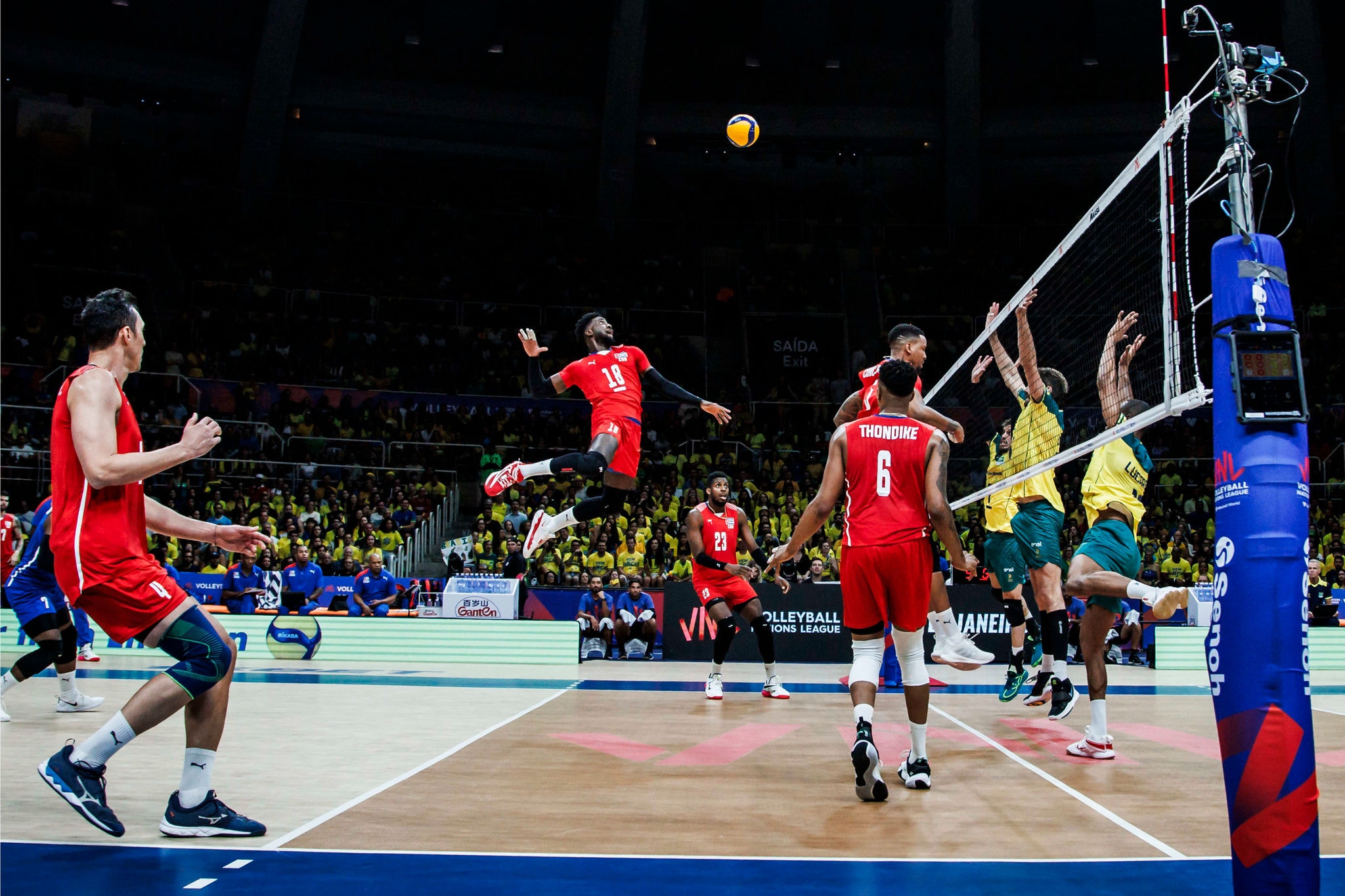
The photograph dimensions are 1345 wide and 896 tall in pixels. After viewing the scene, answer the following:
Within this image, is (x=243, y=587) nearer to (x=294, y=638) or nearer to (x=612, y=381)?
(x=294, y=638)

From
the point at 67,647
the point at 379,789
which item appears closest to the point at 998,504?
the point at 379,789

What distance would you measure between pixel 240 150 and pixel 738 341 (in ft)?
49.6

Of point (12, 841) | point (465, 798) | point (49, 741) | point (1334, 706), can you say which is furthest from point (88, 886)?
point (1334, 706)

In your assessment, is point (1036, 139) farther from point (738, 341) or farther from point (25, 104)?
point (25, 104)

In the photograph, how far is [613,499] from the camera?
9.04 m

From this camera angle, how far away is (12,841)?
13.4 feet

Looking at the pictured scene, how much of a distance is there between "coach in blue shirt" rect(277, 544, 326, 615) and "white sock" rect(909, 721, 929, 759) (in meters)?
13.7

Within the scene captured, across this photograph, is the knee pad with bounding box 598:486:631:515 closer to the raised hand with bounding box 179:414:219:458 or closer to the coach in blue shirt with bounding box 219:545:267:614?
the raised hand with bounding box 179:414:219:458

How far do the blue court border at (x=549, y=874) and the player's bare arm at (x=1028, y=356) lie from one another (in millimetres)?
4809

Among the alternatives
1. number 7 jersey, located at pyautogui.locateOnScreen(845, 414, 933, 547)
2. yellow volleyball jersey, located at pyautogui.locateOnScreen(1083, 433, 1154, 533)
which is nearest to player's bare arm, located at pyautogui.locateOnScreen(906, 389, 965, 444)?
yellow volleyball jersey, located at pyautogui.locateOnScreen(1083, 433, 1154, 533)

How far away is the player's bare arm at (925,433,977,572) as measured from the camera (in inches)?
219

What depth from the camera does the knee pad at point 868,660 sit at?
5.73 metres

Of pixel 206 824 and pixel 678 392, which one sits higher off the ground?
pixel 678 392

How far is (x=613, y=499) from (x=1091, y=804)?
4.83 meters
